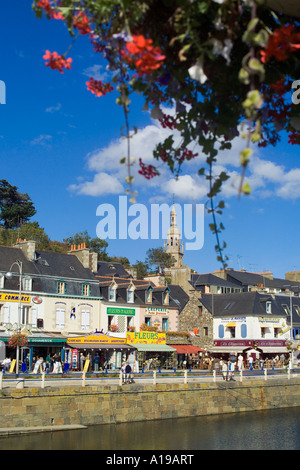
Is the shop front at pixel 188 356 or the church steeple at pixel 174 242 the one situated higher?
the church steeple at pixel 174 242

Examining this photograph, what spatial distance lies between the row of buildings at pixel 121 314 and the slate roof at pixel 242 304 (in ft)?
0.33

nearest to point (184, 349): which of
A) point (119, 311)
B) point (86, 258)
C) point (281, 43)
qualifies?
point (119, 311)

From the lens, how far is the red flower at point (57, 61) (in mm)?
4316

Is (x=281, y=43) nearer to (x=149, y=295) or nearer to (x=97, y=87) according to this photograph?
(x=97, y=87)

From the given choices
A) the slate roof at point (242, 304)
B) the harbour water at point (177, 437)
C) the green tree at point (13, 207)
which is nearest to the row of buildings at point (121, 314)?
the slate roof at point (242, 304)

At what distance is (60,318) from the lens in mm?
41938

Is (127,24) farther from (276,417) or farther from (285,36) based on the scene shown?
(276,417)

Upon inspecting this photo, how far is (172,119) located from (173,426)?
2504 centimetres

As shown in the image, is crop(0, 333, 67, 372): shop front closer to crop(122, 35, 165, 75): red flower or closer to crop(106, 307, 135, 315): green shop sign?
crop(106, 307, 135, 315): green shop sign

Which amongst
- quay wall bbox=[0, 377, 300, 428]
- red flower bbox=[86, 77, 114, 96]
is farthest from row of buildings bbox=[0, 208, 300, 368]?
red flower bbox=[86, 77, 114, 96]

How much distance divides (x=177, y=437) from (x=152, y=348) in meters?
19.6

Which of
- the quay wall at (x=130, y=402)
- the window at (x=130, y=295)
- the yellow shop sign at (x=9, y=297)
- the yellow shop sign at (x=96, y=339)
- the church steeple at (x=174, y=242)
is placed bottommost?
the quay wall at (x=130, y=402)

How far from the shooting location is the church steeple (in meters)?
147

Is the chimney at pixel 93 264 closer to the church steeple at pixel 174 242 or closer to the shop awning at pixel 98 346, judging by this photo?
the shop awning at pixel 98 346
